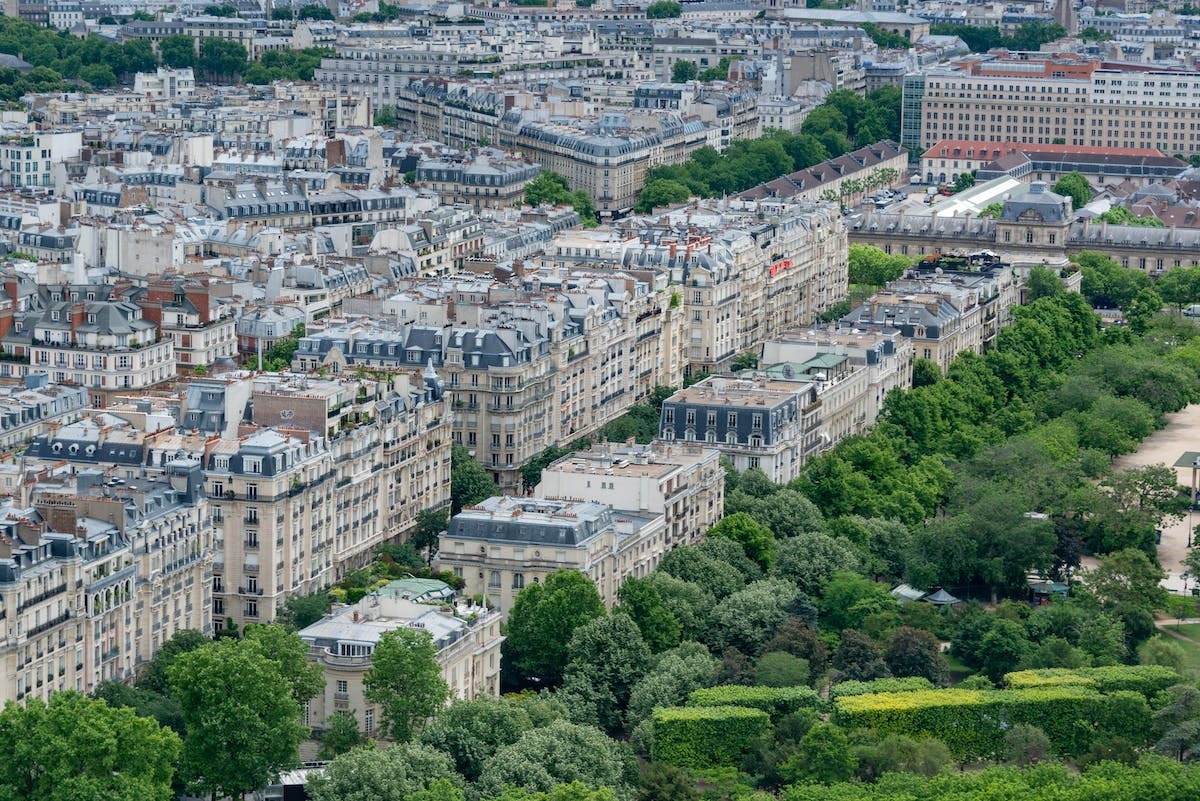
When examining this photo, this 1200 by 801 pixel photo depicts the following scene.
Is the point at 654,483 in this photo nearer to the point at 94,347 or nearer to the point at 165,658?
the point at 165,658

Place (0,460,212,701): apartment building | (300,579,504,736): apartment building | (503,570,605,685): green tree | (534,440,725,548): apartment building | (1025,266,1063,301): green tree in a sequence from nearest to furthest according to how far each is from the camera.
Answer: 1. (0,460,212,701): apartment building
2. (300,579,504,736): apartment building
3. (503,570,605,685): green tree
4. (534,440,725,548): apartment building
5. (1025,266,1063,301): green tree

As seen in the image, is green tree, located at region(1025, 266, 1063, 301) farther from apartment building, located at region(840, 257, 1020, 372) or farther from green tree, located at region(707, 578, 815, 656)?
green tree, located at region(707, 578, 815, 656)

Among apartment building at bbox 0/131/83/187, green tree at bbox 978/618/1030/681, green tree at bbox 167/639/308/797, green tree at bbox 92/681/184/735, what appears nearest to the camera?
green tree at bbox 167/639/308/797

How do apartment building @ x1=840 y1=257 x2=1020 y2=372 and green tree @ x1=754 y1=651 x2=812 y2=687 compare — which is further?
apartment building @ x1=840 y1=257 x2=1020 y2=372

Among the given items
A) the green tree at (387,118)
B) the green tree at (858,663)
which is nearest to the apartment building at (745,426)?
the green tree at (858,663)

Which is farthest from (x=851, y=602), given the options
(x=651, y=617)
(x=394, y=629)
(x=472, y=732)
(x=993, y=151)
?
(x=993, y=151)

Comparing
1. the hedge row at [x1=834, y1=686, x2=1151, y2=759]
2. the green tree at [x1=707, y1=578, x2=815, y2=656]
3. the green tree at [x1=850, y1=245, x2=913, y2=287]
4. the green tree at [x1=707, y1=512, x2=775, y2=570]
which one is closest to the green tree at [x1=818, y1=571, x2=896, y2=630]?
the green tree at [x1=707, y1=578, x2=815, y2=656]

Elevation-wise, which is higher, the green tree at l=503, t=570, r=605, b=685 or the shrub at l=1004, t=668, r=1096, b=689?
the green tree at l=503, t=570, r=605, b=685
